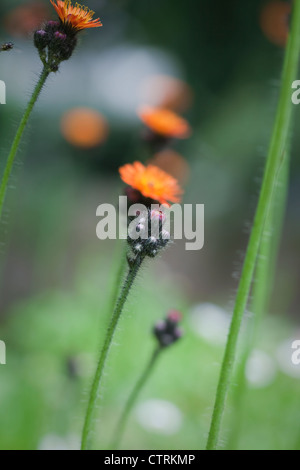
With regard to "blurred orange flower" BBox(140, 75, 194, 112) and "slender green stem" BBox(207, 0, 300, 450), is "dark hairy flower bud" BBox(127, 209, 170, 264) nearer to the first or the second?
"slender green stem" BBox(207, 0, 300, 450)

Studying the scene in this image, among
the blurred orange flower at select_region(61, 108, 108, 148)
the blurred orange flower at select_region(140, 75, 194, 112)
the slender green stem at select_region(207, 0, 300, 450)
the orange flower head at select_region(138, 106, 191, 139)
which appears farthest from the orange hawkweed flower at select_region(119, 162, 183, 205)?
the blurred orange flower at select_region(140, 75, 194, 112)

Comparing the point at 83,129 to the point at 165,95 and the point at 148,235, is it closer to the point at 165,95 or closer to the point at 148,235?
the point at 165,95

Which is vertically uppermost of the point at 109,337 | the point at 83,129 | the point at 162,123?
the point at 83,129

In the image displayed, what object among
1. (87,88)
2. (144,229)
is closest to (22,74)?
(87,88)

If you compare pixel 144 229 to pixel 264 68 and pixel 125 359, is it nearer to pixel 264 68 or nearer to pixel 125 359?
pixel 125 359

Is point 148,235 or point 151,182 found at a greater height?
point 151,182

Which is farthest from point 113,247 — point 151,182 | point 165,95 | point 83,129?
point 151,182

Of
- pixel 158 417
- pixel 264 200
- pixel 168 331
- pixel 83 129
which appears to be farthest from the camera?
pixel 83 129
